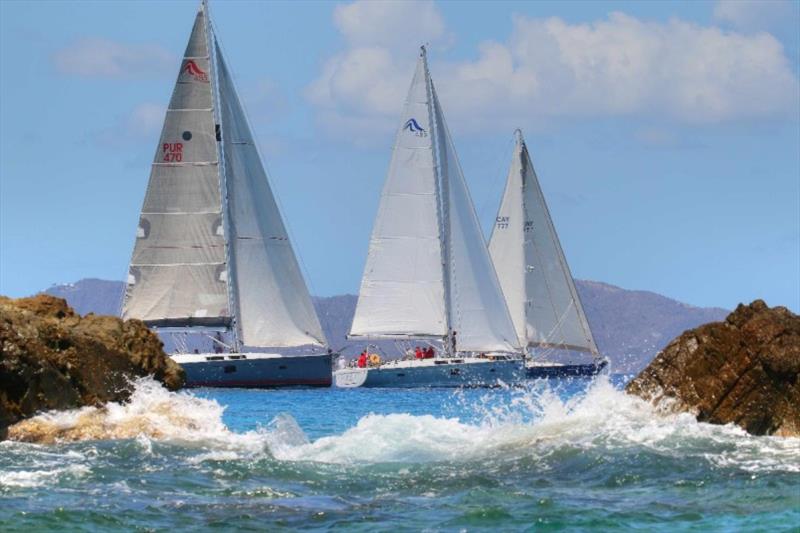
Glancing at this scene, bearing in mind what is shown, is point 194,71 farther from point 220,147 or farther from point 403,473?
point 403,473

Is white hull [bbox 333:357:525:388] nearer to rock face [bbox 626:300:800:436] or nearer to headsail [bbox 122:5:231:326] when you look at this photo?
headsail [bbox 122:5:231:326]

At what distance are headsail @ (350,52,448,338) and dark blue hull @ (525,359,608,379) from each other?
31.2 feet

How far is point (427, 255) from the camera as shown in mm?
70938

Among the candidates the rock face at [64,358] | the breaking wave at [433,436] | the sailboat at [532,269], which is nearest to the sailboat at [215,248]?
the sailboat at [532,269]

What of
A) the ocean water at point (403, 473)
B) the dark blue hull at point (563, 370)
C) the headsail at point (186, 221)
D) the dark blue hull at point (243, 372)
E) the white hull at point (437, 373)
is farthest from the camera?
the dark blue hull at point (563, 370)

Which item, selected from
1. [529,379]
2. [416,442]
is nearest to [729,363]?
[416,442]

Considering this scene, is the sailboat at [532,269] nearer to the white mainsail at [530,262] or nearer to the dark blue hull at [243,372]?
the white mainsail at [530,262]

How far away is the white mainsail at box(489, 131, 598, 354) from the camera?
8312 centimetres

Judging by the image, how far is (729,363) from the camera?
23.9m

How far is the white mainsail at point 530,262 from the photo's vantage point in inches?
3273

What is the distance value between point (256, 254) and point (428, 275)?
850 cm

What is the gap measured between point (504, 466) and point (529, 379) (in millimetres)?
57303

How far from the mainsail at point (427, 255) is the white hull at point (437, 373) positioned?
41.2 inches

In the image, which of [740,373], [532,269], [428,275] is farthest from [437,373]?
[740,373]
